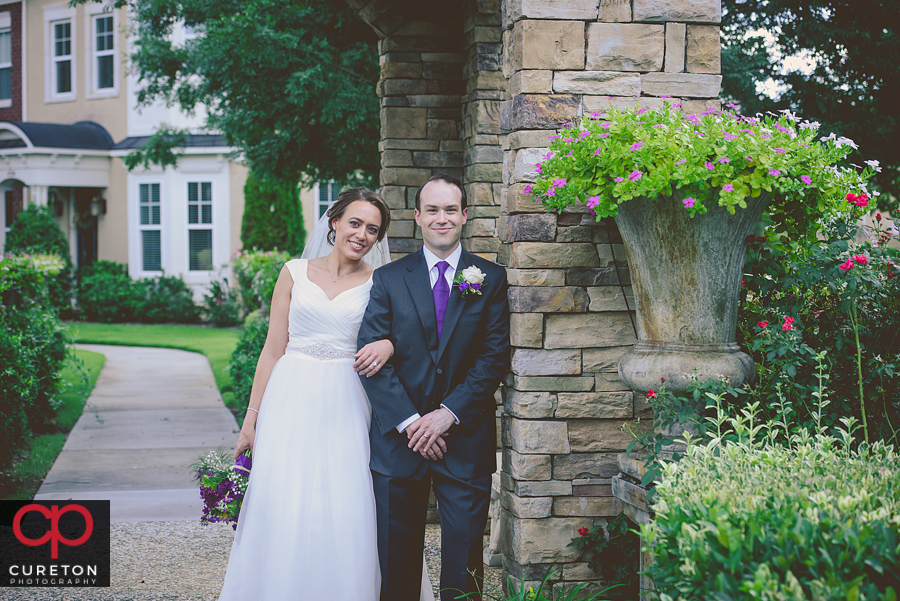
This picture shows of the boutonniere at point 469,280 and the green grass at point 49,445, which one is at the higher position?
the boutonniere at point 469,280

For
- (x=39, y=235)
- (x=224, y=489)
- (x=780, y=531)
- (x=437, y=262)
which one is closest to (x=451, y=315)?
(x=437, y=262)

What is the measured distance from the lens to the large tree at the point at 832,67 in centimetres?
523

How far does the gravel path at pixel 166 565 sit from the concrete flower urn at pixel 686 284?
1300mm

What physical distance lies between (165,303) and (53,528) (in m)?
12.8

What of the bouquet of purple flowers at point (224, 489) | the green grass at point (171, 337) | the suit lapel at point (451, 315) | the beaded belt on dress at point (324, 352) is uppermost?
the suit lapel at point (451, 315)

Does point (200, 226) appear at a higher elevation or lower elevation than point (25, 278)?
higher

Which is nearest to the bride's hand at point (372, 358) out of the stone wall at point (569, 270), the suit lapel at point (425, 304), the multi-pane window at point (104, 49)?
the suit lapel at point (425, 304)

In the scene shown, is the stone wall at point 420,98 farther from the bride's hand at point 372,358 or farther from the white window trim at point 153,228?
the white window trim at point 153,228

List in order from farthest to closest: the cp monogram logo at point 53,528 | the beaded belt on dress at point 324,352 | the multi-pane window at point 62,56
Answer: the multi-pane window at point 62,56 < the cp monogram logo at point 53,528 < the beaded belt on dress at point 324,352

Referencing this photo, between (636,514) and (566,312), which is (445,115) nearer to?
(566,312)

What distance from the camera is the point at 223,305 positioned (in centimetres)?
1633

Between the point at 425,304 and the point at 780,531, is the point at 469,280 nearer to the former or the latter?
the point at 425,304

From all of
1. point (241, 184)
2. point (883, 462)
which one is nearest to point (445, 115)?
point (883, 462)

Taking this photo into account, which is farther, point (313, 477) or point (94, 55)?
point (94, 55)
